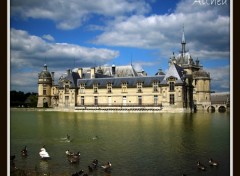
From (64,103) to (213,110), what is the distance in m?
18.4

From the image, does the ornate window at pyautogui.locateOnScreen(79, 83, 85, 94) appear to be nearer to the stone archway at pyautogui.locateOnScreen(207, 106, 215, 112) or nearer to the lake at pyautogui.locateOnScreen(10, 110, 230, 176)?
the stone archway at pyautogui.locateOnScreen(207, 106, 215, 112)

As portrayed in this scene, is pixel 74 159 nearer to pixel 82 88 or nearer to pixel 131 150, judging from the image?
pixel 131 150

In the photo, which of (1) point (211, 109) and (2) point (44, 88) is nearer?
(1) point (211, 109)

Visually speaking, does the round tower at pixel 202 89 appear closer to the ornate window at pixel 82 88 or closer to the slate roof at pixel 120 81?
the slate roof at pixel 120 81

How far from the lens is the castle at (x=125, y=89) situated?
4094 cm

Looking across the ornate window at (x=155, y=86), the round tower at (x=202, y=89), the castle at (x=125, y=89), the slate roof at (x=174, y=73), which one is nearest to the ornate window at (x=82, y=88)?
the castle at (x=125, y=89)

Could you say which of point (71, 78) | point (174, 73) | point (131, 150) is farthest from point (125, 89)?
point (131, 150)

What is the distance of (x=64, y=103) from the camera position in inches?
1807

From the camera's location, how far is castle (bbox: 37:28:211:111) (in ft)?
134

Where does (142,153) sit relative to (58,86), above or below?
below

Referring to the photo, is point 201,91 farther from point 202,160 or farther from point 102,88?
point 202,160

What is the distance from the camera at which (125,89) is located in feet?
143

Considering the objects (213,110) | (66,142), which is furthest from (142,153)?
(213,110)
